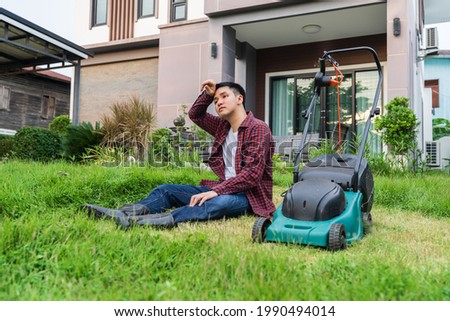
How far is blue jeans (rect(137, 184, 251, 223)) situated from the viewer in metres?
3.13

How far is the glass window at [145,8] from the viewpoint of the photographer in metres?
13.1

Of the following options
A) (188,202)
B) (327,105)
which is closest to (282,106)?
(327,105)

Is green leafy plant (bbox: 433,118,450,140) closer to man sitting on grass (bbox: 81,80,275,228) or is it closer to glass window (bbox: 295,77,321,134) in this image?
glass window (bbox: 295,77,321,134)

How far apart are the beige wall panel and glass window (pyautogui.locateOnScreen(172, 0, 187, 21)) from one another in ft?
4.90

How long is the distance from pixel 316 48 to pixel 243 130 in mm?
7898

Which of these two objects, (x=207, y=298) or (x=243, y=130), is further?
(x=243, y=130)

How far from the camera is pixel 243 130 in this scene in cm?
337

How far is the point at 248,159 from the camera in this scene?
3.22 metres

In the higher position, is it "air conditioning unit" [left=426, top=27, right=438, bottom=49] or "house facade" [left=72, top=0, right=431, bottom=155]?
"air conditioning unit" [left=426, top=27, right=438, bottom=49]

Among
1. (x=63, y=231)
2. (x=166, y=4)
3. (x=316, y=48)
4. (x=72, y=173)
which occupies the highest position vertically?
(x=166, y=4)

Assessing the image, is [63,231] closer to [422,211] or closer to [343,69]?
[422,211]

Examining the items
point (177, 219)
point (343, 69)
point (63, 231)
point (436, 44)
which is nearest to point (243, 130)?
point (177, 219)

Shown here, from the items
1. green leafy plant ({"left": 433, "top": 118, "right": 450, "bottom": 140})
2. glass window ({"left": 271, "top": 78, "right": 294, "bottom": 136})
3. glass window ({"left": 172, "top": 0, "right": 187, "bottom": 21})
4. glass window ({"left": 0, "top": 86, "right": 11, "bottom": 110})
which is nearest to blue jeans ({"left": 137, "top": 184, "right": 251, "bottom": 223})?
glass window ({"left": 271, "top": 78, "right": 294, "bottom": 136})

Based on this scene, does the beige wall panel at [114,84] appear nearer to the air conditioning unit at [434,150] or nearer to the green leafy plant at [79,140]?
the green leafy plant at [79,140]
